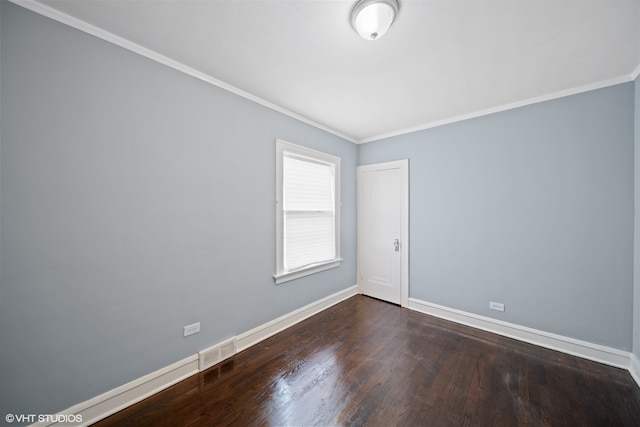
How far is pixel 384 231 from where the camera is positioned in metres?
3.86

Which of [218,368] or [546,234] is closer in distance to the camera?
[218,368]

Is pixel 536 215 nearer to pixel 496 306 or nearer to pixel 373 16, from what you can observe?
pixel 496 306

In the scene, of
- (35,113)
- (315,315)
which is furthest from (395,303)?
(35,113)

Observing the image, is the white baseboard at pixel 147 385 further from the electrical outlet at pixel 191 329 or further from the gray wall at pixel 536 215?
the gray wall at pixel 536 215

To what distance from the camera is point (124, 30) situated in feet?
5.49

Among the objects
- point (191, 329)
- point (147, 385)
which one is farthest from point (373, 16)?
point (147, 385)

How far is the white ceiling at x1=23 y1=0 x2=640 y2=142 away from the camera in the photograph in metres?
1.48

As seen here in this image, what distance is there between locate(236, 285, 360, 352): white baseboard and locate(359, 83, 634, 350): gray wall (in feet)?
3.97

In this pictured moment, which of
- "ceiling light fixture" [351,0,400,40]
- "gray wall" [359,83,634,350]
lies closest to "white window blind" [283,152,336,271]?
"gray wall" [359,83,634,350]

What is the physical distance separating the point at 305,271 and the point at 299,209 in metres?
0.84

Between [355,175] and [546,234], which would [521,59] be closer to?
[546,234]

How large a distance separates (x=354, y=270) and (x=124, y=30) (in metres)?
3.92

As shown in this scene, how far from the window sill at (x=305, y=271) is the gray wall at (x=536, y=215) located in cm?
119

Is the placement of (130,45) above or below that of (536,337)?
above
